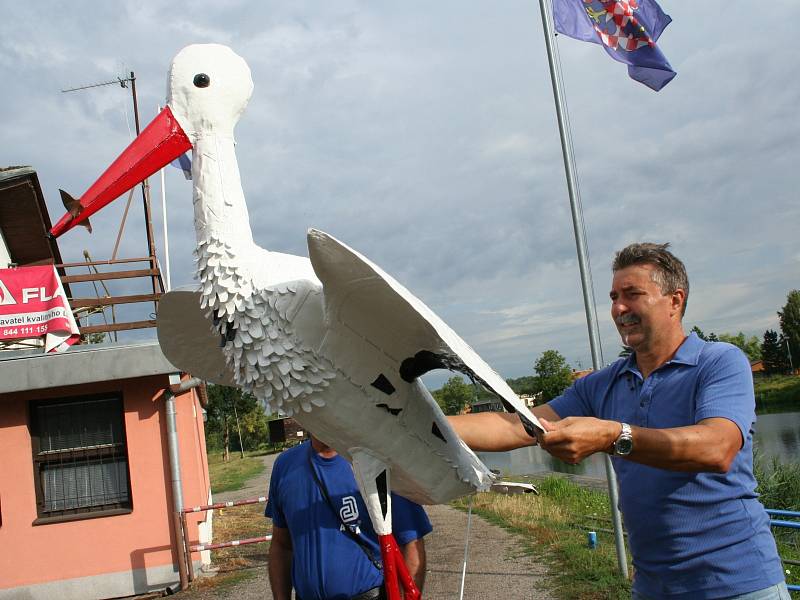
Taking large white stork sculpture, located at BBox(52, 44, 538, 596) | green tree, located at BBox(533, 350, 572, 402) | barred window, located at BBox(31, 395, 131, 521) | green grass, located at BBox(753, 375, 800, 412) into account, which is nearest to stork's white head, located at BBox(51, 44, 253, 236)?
large white stork sculpture, located at BBox(52, 44, 538, 596)

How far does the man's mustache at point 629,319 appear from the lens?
1924mm

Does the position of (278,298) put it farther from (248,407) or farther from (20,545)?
(248,407)

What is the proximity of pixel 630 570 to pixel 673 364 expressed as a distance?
3917mm

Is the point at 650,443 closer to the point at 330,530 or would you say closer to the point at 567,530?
the point at 330,530

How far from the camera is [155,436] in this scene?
22.0ft

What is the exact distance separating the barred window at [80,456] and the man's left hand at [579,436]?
Result: 6198 millimetres

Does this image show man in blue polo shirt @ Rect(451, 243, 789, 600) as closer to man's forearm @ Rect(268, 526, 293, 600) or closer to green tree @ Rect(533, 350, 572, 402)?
man's forearm @ Rect(268, 526, 293, 600)

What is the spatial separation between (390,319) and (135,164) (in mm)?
1285

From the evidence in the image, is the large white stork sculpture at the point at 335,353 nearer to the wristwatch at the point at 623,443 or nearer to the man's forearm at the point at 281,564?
the wristwatch at the point at 623,443

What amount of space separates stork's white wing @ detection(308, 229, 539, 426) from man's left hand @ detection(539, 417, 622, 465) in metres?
0.05

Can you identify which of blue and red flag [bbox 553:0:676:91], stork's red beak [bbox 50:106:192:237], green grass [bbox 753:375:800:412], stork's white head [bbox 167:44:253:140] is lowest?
green grass [bbox 753:375:800:412]

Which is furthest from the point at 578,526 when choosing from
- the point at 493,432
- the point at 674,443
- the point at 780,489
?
the point at 674,443

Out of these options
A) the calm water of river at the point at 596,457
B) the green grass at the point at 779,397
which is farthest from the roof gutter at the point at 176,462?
the green grass at the point at 779,397

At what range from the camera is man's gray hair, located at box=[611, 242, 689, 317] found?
1.91 m
